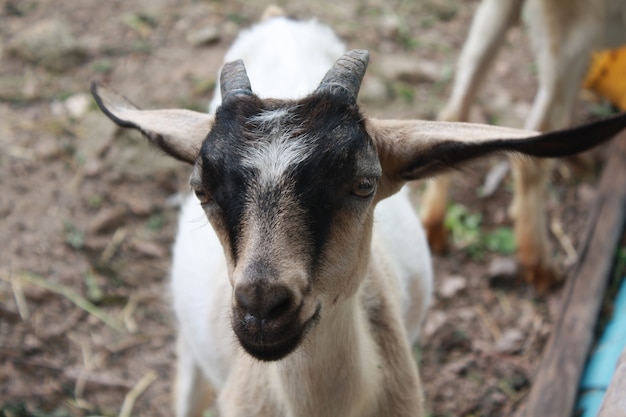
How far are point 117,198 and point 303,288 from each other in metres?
3.25

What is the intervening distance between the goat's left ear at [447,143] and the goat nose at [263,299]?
2.05ft

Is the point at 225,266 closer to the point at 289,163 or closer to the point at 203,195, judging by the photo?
the point at 203,195

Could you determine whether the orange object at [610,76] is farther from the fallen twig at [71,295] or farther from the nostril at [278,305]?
the nostril at [278,305]

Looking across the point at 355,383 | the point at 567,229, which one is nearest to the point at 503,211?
the point at 567,229

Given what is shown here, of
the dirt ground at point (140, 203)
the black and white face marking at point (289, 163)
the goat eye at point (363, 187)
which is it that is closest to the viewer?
the black and white face marking at point (289, 163)

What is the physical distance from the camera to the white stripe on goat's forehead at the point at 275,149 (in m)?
2.04

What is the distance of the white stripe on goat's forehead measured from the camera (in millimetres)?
2039

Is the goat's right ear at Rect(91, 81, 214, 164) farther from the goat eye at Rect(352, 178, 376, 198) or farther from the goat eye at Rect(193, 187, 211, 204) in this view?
the goat eye at Rect(352, 178, 376, 198)

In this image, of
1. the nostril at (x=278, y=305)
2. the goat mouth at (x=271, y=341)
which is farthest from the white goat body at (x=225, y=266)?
the nostril at (x=278, y=305)

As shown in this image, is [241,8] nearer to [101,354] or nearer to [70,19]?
[70,19]

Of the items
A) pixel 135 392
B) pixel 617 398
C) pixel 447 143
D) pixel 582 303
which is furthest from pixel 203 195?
pixel 582 303

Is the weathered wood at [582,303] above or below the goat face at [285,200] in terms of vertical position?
below

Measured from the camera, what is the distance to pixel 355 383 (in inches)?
99.3

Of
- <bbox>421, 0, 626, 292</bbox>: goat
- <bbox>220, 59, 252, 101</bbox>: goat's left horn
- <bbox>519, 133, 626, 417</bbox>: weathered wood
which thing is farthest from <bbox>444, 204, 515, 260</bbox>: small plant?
<bbox>220, 59, 252, 101</bbox>: goat's left horn
